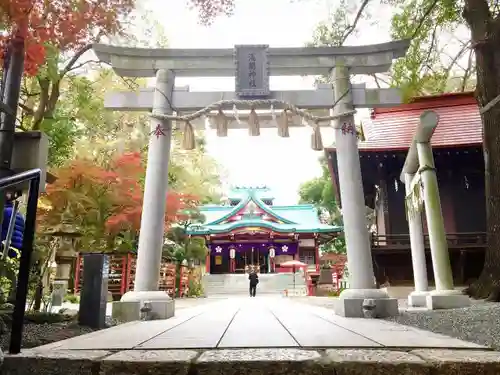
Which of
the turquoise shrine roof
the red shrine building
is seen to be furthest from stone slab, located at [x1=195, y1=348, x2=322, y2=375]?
the red shrine building

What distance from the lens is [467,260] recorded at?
12.2 metres

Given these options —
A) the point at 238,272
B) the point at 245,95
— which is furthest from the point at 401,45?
the point at 238,272

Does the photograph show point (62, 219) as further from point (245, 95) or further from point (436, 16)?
point (436, 16)

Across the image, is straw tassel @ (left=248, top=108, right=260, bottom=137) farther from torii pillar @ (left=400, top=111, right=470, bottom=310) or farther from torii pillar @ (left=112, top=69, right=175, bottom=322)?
torii pillar @ (left=400, top=111, right=470, bottom=310)

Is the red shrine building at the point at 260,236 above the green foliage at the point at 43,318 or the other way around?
above

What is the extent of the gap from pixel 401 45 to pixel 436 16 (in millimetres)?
4387

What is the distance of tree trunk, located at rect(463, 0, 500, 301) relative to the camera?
694 centimetres

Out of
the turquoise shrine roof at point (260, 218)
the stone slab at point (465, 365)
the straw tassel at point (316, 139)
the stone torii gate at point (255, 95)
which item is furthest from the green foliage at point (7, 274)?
the turquoise shrine roof at point (260, 218)

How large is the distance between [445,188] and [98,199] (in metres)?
11.5

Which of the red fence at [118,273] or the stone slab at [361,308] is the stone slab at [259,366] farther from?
the red fence at [118,273]

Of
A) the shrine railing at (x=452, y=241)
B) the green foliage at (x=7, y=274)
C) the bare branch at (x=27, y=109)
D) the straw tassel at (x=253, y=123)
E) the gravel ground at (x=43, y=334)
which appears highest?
the bare branch at (x=27, y=109)

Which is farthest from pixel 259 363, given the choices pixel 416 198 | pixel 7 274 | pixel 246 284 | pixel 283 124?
pixel 246 284

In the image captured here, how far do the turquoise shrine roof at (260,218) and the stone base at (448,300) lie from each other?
64.3ft

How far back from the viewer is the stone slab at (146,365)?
73.1 inches
